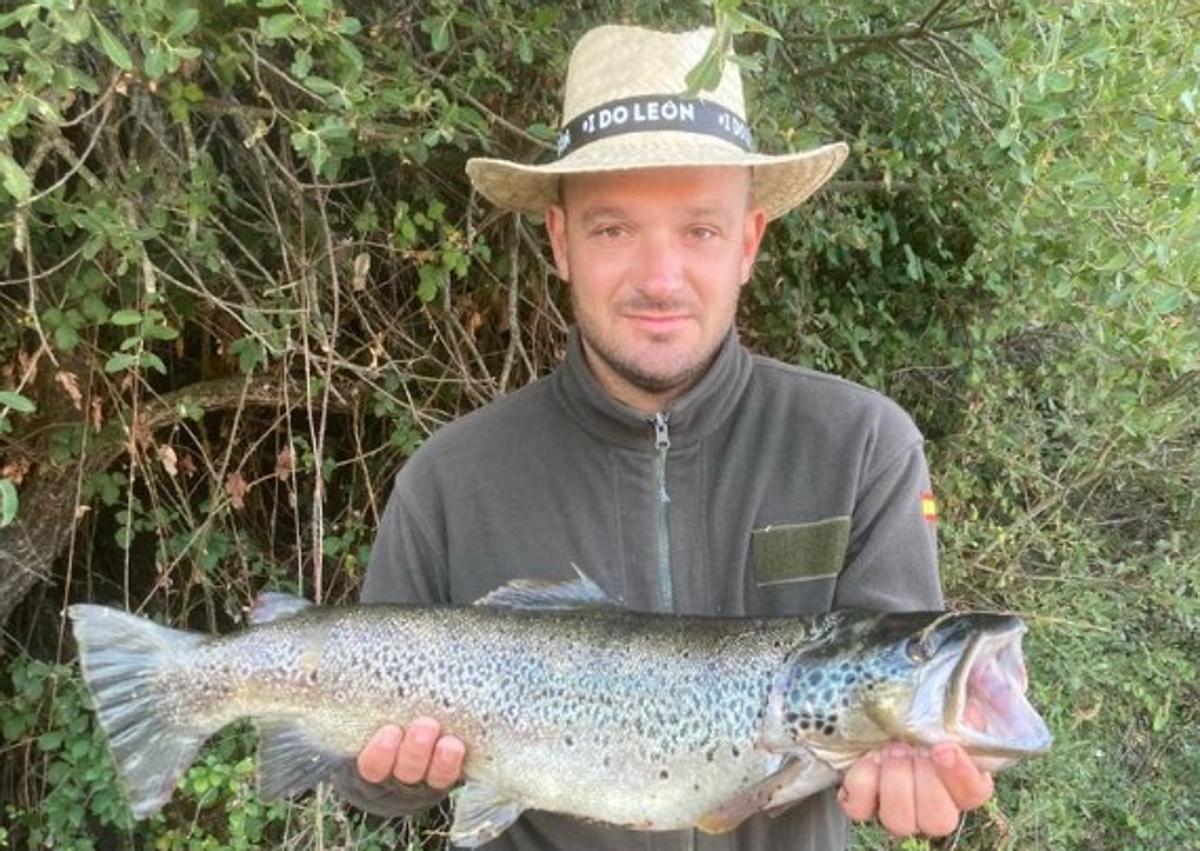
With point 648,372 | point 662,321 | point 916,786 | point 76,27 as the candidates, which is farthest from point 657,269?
point 76,27

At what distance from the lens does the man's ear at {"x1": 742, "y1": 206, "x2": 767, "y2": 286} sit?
263 centimetres

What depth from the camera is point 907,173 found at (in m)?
4.30

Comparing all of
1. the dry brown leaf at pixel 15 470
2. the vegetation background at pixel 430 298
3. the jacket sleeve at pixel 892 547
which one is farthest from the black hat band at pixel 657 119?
the dry brown leaf at pixel 15 470

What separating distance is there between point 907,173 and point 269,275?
239cm

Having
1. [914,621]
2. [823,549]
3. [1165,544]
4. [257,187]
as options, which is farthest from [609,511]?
[1165,544]

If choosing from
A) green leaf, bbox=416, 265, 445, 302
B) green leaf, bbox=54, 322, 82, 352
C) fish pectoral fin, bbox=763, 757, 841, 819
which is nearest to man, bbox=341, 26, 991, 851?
fish pectoral fin, bbox=763, 757, 841, 819

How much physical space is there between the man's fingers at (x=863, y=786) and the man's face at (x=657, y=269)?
35.6 inches

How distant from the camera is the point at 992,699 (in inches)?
77.0

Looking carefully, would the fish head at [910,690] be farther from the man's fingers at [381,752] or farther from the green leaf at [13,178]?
the green leaf at [13,178]

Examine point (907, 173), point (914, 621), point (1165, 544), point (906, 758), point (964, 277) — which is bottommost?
point (1165, 544)

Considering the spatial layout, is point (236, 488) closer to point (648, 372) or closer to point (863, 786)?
point (648, 372)

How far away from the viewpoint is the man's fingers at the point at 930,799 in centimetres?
197

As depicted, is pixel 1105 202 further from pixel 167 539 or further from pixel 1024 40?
pixel 167 539

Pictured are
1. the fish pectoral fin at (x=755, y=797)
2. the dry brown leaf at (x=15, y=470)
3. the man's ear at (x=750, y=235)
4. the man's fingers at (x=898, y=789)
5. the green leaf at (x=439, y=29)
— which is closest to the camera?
the man's fingers at (x=898, y=789)
